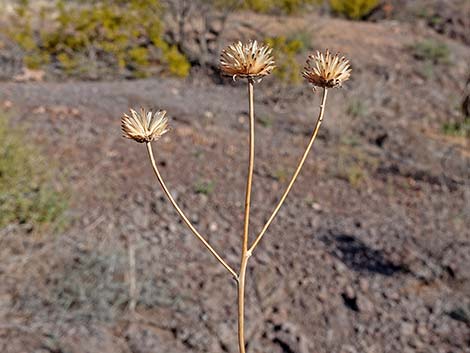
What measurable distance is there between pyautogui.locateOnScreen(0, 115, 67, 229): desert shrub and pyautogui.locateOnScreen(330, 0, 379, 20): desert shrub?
7177 mm

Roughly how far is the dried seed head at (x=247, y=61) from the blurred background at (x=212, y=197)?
2.16 meters

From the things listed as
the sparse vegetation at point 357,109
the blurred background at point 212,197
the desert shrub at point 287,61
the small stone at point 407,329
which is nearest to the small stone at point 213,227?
the blurred background at point 212,197

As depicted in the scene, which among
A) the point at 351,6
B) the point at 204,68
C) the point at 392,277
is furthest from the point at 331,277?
the point at 351,6

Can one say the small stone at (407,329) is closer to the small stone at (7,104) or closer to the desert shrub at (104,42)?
the small stone at (7,104)

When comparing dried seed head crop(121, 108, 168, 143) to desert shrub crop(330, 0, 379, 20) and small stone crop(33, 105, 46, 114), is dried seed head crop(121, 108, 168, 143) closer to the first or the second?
small stone crop(33, 105, 46, 114)

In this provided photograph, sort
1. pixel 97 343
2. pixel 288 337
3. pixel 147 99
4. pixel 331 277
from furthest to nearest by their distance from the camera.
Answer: pixel 147 99, pixel 331 277, pixel 288 337, pixel 97 343

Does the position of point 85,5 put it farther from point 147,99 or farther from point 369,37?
point 369,37

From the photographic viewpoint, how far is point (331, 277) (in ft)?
11.5

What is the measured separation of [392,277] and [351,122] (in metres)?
2.53

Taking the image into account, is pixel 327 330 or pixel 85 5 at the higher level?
pixel 85 5

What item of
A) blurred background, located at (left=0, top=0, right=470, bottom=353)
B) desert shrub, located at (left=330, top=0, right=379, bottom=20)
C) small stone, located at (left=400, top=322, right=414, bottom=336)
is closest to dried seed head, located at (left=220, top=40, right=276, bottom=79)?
blurred background, located at (left=0, top=0, right=470, bottom=353)

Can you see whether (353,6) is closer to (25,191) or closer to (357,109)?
(357,109)

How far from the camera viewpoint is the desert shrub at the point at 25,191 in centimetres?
333

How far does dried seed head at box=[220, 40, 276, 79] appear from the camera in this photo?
2.51 feet
